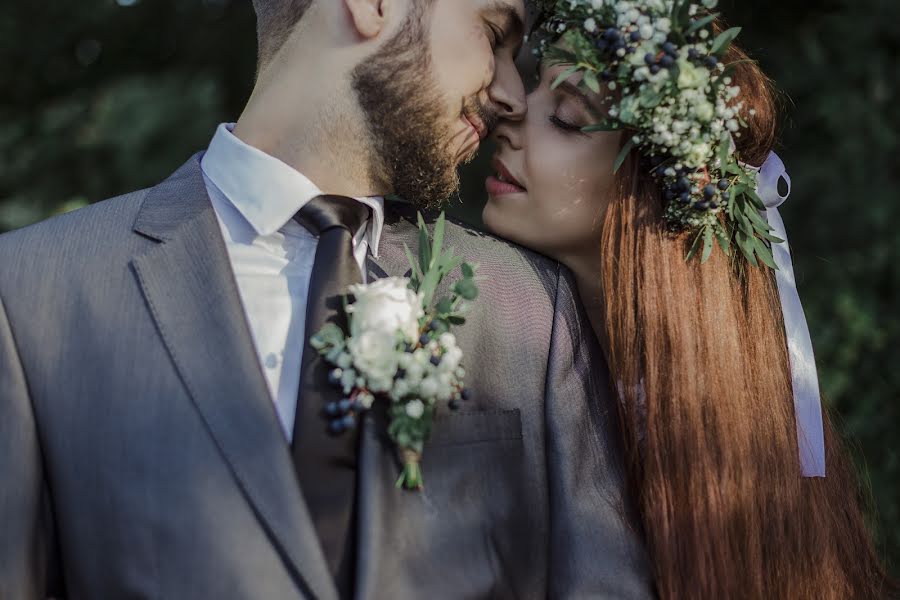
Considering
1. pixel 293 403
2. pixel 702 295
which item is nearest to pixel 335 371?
pixel 293 403

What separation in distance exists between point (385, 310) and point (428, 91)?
822 mm

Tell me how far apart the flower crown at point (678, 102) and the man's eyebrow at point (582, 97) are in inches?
3.1

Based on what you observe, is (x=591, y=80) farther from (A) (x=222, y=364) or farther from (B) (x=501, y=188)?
(A) (x=222, y=364)

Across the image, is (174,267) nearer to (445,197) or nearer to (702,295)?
(445,197)

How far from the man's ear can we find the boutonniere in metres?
0.88

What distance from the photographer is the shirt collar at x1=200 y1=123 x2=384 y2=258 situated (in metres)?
2.61

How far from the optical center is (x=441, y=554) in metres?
2.36

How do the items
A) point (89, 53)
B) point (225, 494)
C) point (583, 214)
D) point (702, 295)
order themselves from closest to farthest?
point (225, 494), point (702, 295), point (583, 214), point (89, 53)

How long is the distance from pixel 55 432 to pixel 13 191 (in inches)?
210

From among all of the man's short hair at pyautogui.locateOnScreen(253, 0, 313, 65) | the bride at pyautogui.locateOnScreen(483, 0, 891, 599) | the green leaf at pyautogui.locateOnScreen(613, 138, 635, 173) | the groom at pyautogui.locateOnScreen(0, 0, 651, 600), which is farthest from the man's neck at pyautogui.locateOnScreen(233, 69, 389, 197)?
the green leaf at pyautogui.locateOnScreen(613, 138, 635, 173)

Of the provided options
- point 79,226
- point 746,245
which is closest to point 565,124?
point 746,245

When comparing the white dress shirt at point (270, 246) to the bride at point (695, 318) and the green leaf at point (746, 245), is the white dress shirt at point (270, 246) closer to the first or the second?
the bride at point (695, 318)

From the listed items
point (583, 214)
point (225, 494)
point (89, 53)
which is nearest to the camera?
Result: point (225, 494)

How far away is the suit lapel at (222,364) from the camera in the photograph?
2.19 m
